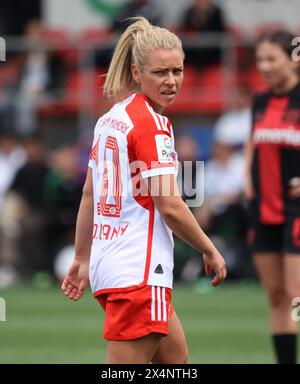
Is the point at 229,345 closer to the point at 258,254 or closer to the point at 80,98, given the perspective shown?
the point at 258,254

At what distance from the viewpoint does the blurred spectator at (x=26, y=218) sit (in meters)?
16.3

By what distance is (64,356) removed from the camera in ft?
30.3

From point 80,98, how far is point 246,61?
260cm

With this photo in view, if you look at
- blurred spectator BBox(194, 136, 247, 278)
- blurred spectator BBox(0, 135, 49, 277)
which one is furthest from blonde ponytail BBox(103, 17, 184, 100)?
blurred spectator BBox(0, 135, 49, 277)

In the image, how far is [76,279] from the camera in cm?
574

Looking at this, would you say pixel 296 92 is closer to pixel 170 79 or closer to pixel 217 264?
pixel 170 79

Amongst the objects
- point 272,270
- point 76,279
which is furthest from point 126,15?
point 76,279

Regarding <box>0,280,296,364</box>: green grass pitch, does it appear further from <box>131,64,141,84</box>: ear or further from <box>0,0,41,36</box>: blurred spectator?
<box>0,0,41,36</box>: blurred spectator

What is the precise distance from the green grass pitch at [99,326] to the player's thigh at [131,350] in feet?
12.2

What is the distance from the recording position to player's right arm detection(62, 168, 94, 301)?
5.59 metres

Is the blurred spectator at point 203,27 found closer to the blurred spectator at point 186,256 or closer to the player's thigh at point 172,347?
the blurred spectator at point 186,256
